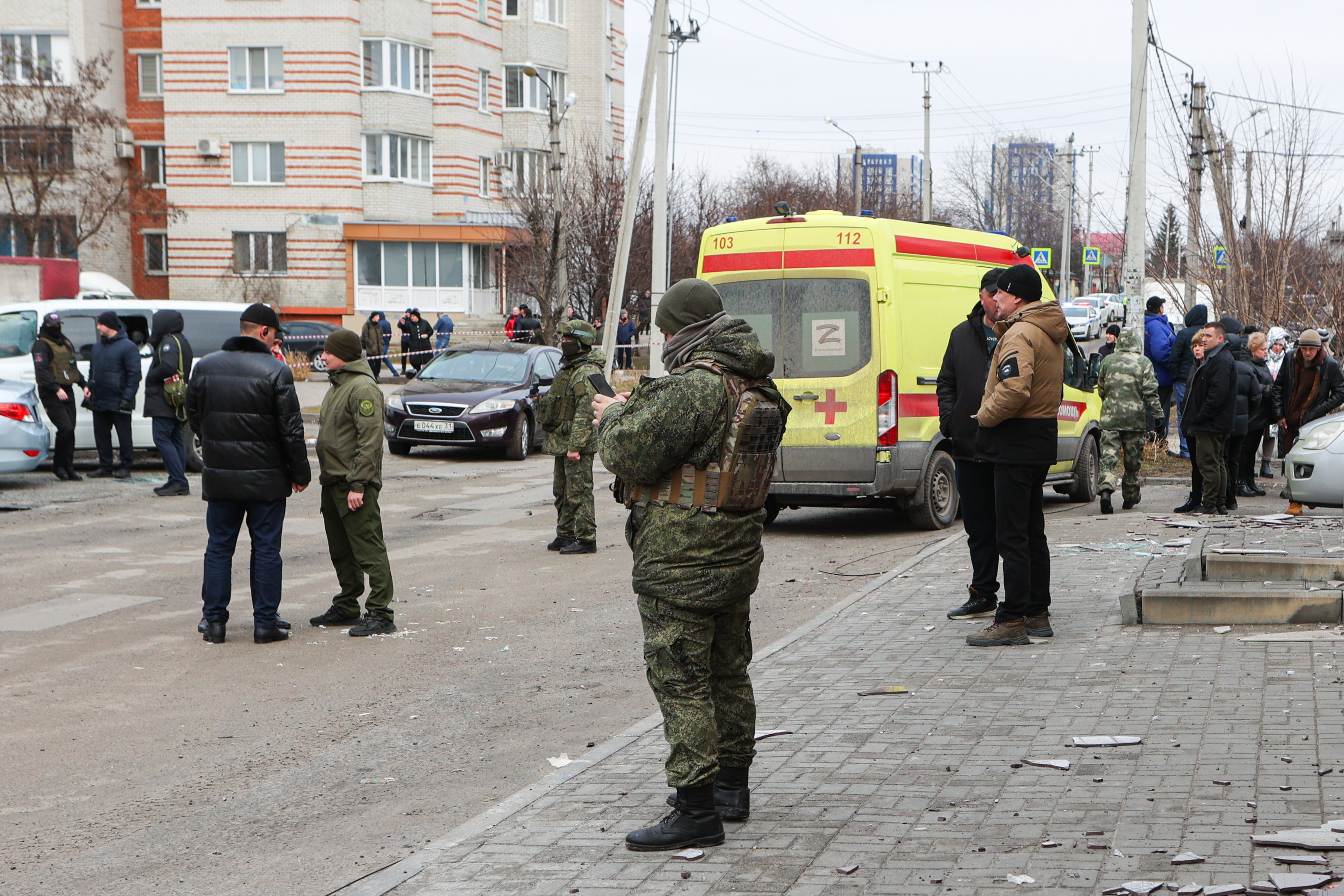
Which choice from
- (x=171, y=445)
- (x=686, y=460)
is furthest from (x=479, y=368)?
(x=686, y=460)

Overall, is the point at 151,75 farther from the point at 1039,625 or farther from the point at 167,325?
the point at 1039,625

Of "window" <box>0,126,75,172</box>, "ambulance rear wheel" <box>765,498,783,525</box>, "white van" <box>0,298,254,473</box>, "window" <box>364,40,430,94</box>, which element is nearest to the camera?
"ambulance rear wheel" <box>765,498,783,525</box>

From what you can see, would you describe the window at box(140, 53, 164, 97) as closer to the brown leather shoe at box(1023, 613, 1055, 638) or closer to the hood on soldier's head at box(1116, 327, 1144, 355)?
the hood on soldier's head at box(1116, 327, 1144, 355)

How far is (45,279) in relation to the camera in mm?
23812

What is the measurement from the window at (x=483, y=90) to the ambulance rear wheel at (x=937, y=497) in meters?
42.8

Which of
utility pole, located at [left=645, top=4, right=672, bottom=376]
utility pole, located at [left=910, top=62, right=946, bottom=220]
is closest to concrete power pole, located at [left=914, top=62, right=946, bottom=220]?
utility pole, located at [left=910, top=62, right=946, bottom=220]

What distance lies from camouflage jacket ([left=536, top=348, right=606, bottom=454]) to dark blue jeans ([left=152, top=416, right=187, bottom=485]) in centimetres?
570

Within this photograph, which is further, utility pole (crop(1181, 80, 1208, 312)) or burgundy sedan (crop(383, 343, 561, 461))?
utility pole (crop(1181, 80, 1208, 312))

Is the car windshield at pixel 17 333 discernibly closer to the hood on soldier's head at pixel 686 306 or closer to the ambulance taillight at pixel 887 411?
the ambulance taillight at pixel 887 411

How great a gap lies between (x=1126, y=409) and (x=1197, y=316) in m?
2.63

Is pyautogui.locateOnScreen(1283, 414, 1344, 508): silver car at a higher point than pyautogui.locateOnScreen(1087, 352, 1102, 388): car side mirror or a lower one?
lower

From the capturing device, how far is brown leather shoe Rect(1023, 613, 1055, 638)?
7.47 meters

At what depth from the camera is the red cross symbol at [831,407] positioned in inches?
466

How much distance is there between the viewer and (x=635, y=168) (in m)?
19.9
